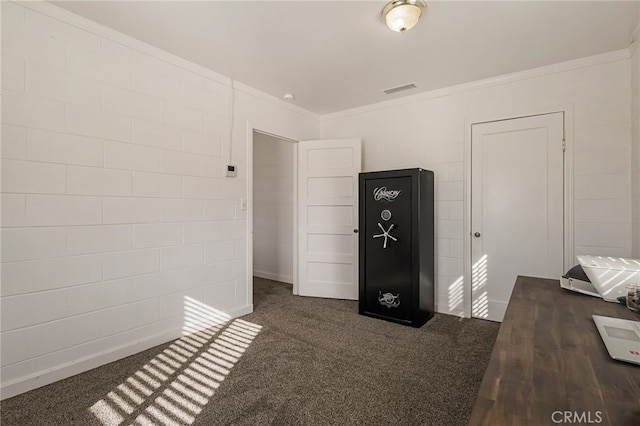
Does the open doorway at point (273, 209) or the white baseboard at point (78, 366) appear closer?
the white baseboard at point (78, 366)

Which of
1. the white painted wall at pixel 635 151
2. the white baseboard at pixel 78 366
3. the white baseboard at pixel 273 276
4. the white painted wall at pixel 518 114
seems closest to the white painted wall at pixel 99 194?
the white baseboard at pixel 78 366

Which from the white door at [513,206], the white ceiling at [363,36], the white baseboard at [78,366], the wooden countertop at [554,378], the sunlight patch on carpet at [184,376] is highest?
the white ceiling at [363,36]

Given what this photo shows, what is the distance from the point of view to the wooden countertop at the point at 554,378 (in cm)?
72

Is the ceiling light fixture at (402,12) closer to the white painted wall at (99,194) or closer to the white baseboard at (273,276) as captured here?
the white painted wall at (99,194)

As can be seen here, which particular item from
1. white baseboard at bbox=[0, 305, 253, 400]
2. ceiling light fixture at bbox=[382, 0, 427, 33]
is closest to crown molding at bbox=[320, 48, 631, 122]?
ceiling light fixture at bbox=[382, 0, 427, 33]

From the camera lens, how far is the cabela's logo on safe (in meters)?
3.33

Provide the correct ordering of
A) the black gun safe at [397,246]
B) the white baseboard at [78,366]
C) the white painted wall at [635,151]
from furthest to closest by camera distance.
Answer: the black gun safe at [397,246]
the white painted wall at [635,151]
the white baseboard at [78,366]

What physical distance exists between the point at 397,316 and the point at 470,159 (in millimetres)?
1875

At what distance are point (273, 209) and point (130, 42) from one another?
10.5 ft

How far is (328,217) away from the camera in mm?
4148

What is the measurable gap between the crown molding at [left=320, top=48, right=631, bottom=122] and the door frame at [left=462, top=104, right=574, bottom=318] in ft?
1.09

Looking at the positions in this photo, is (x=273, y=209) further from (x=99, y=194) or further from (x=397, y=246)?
(x=99, y=194)

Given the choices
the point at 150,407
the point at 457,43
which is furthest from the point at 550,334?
the point at 457,43

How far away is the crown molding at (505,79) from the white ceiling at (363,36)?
8cm
